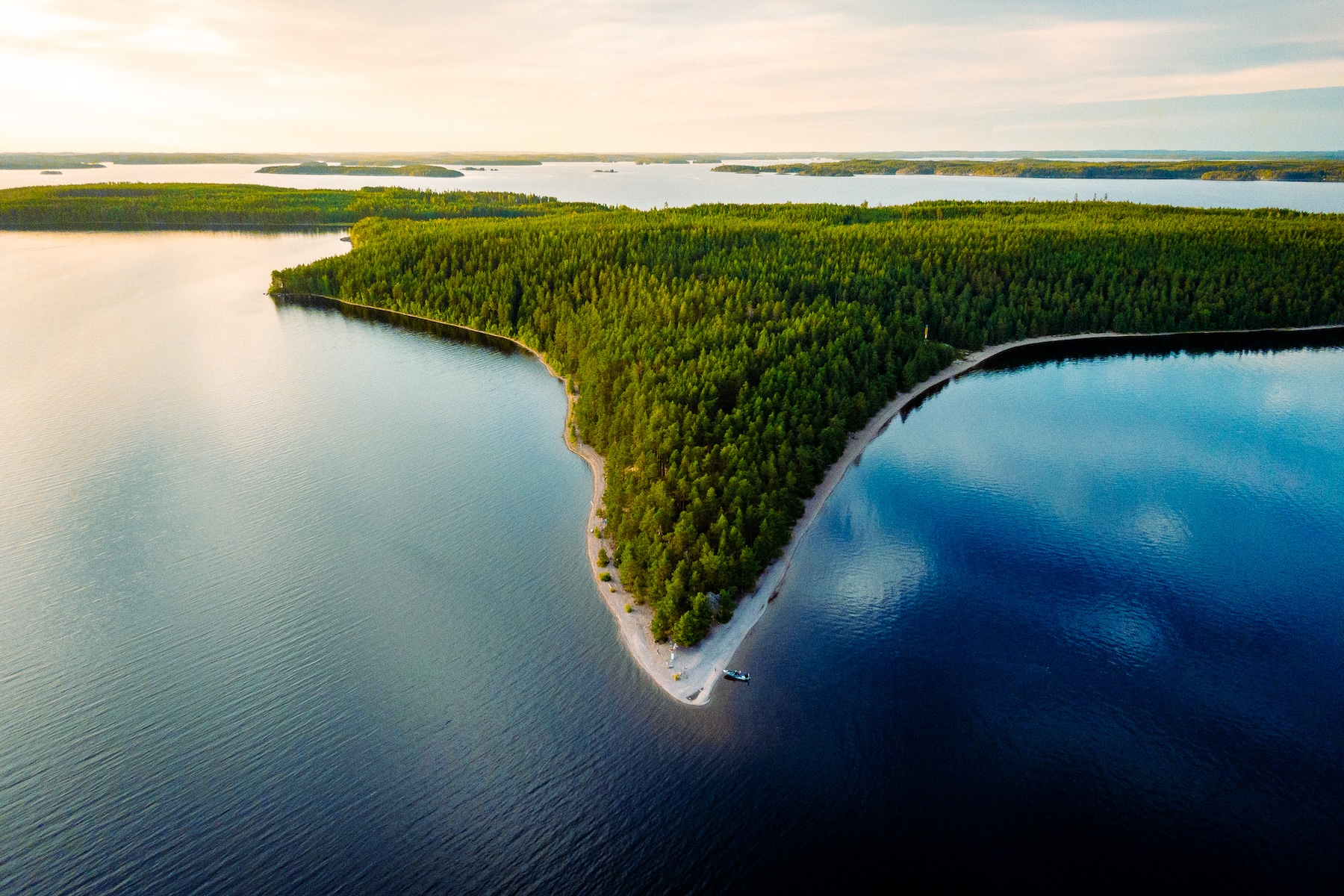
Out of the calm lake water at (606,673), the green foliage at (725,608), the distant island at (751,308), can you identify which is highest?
the distant island at (751,308)

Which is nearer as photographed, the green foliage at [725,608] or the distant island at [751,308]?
the green foliage at [725,608]

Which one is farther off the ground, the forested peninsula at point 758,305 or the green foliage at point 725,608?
the forested peninsula at point 758,305

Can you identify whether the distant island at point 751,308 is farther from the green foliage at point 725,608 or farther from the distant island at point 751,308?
the distant island at point 751,308

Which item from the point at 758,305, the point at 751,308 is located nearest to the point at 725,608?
the point at 751,308

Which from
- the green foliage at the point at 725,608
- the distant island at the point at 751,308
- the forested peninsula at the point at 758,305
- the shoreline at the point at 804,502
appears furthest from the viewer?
the forested peninsula at the point at 758,305

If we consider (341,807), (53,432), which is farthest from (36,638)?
(53,432)

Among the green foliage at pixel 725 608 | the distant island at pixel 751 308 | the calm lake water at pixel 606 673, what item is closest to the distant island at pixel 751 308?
the green foliage at pixel 725 608

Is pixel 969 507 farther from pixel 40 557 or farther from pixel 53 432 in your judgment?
pixel 53 432

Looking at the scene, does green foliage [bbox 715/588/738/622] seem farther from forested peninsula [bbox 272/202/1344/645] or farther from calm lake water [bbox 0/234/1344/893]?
calm lake water [bbox 0/234/1344/893]

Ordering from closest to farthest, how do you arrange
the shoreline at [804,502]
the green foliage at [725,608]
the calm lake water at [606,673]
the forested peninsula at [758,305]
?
the calm lake water at [606,673]
the shoreline at [804,502]
the green foliage at [725,608]
the forested peninsula at [758,305]
